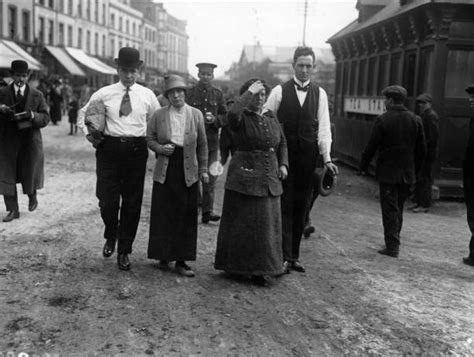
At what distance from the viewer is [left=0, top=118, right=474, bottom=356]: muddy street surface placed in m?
4.05

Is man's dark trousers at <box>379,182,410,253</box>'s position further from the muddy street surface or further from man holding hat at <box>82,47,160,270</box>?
man holding hat at <box>82,47,160,270</box>

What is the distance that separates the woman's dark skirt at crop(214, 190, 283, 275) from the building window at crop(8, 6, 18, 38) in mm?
33768

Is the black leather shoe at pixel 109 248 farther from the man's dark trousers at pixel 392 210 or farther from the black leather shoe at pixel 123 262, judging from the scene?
the man's dark trousers at pixel 392 210

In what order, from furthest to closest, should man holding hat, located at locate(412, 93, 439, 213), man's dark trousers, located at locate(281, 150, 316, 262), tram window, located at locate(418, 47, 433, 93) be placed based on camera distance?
tram window, located at locate(418, 47, 433, 93) → man holding hat, located at locate(412, 93, 439, 213) → man's dark trousers, located at locate(281, 150, 316, 262)

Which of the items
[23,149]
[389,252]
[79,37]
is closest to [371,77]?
[389,252]

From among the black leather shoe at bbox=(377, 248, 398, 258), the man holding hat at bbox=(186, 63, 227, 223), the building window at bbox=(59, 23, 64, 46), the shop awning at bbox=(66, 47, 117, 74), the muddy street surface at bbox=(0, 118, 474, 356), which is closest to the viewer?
the muddy street surface at bbox=(0, 118, 474, 356)

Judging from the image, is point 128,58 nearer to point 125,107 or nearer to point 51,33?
point 125,107

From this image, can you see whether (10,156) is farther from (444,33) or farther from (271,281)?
(444,33)

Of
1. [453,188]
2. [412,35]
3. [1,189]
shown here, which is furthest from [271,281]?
[412,35]

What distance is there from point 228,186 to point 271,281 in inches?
39.7

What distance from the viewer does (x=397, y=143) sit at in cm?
702

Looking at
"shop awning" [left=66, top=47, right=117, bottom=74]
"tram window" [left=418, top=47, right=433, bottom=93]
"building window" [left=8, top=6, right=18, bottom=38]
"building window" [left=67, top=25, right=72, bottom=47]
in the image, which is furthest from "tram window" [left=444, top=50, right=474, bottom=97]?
"building window" [left=67, top=25, right=72, bottom=47]

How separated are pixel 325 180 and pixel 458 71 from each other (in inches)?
242

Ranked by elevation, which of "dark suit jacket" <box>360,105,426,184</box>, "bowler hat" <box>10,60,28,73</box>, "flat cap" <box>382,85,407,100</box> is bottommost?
"dark suit jacket" <box>360,105,426,184</box>
